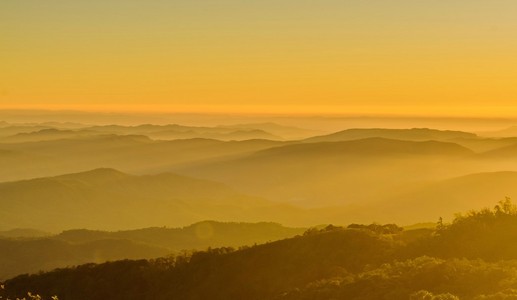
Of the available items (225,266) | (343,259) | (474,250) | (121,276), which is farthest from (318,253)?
(121,276)

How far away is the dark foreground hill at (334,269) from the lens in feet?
84.3

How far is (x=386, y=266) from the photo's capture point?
29828mm

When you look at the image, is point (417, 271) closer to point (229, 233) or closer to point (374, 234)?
point (374, 234)

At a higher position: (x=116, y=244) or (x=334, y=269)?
(x=334, y=269)

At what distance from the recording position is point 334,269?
109 feet

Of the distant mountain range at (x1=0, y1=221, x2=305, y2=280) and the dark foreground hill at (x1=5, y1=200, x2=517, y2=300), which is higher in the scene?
the dark foreground hill at (x1=5, y1=200, x2=517, y2=300)

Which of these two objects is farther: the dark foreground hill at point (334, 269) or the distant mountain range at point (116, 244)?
the distant mountain range at point (116, 244)

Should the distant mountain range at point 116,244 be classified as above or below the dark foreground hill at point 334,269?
below

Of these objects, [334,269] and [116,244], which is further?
[116,244]

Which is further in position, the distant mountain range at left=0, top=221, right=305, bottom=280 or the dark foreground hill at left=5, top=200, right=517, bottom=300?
the distant mountain range at left=0, top=221, right=305, bottom=280

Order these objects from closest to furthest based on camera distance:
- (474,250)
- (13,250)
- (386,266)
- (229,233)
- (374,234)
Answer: (386,266)
(474,250)
(374,234)
(13,250)
(229,233)

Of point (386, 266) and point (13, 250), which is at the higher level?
point (386, 266)

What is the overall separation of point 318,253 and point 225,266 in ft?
18.4

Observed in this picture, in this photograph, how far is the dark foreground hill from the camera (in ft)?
84.3
